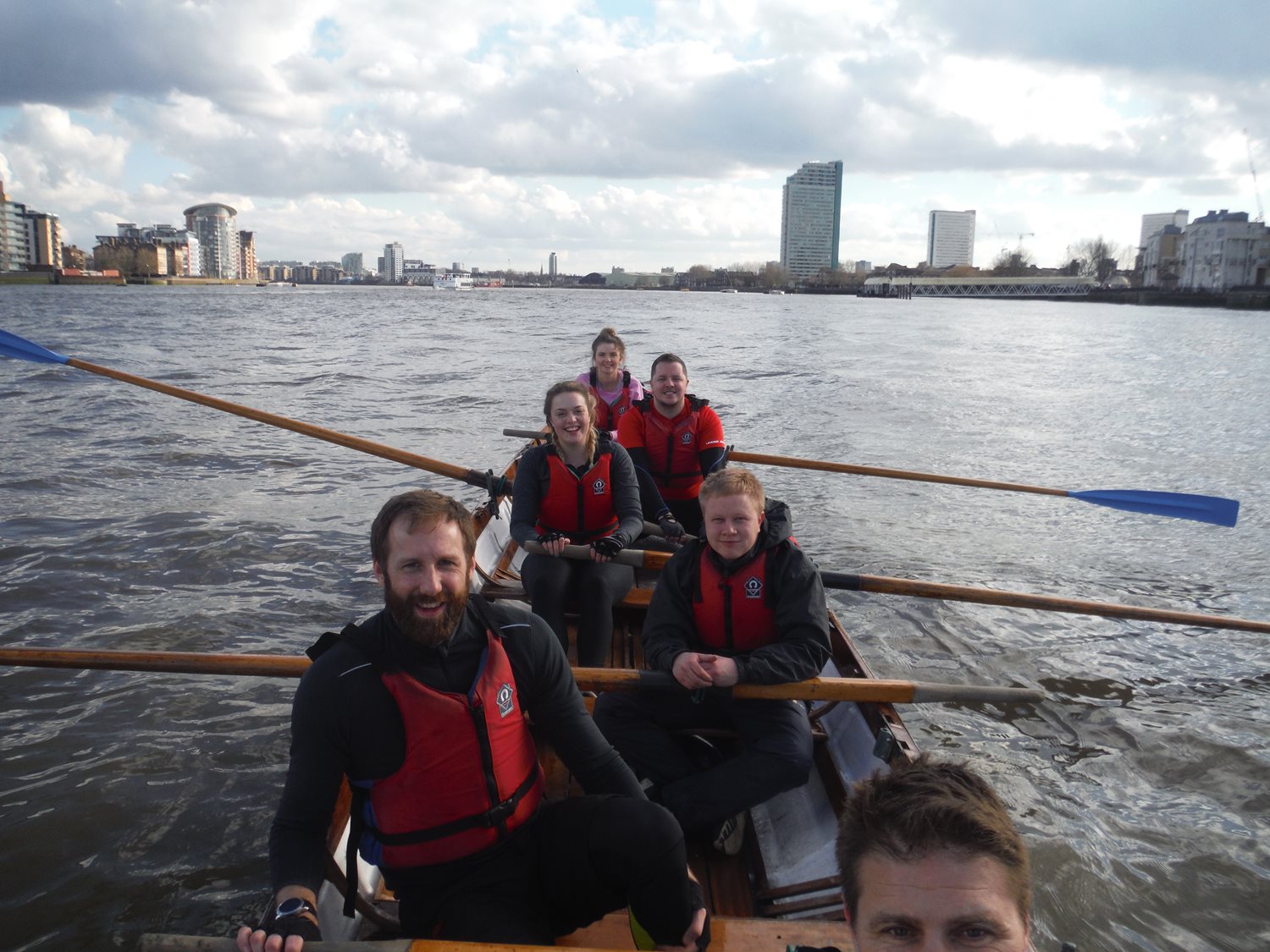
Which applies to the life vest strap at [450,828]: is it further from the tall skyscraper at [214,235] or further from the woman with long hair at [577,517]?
the tall skyscraper at [214,235]

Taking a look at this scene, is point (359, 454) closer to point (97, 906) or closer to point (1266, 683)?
point (97, 906)

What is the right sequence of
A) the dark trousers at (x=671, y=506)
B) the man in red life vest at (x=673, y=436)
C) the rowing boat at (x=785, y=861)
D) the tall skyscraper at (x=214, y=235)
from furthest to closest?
the tall skyscraper at (x=214, y=235) < the man in red life vest at (x=673, y=436) < the dark trousers at (x=671, y=506) < the rowing boat at (x=785, y=861)

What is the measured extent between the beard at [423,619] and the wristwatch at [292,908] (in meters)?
0.64

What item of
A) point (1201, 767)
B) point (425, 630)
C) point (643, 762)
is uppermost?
point (425, 630)

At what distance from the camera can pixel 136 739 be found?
4848mm

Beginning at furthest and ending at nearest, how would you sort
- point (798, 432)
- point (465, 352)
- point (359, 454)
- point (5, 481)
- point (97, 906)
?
point (465, 352)
point (798, 432)
point (359, 454)
point (5, 481)
point (97, 906)

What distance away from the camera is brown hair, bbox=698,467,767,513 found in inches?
134

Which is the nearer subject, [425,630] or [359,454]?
[425,630]

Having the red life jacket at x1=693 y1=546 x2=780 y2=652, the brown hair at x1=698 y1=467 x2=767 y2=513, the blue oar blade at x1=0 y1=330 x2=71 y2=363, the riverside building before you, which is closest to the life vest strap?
the red life jacket at x1=693 y1=546 x2=780 y2=652

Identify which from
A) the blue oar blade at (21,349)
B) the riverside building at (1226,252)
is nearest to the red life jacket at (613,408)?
the blue oar blade at (21,349)

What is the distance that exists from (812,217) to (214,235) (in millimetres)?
114112

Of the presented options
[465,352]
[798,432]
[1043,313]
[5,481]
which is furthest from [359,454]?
[1043,313]

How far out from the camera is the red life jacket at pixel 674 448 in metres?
6.20

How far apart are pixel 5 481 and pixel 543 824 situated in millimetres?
10610
